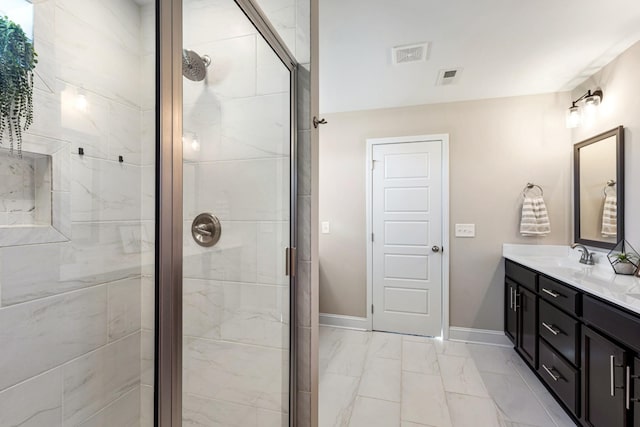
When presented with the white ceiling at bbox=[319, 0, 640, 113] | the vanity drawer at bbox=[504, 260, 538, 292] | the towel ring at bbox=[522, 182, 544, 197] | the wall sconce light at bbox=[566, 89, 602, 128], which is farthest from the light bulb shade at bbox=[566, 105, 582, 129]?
the vanity drawer at bbox=[504, 260, 538, 292]

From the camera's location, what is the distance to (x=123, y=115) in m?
0.71

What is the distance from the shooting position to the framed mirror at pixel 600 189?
2.20m

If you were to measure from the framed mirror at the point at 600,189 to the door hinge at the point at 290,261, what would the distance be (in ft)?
8.15

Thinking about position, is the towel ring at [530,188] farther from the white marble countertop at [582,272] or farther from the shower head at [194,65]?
the shower head at [194,65]

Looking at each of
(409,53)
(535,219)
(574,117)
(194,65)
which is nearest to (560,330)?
(535,219)

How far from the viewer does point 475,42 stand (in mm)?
2094

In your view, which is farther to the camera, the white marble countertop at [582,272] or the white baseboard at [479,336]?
the white baseboard at [479,336]

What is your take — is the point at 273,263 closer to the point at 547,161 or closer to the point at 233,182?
the point at 233,182

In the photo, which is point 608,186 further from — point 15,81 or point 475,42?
point 15,81

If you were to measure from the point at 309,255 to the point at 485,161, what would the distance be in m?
2.51

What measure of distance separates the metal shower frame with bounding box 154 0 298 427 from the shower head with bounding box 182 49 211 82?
4 cm

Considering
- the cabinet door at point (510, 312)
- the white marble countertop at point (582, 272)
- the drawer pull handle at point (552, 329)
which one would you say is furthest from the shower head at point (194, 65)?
the cabinet door at point (510, 312)

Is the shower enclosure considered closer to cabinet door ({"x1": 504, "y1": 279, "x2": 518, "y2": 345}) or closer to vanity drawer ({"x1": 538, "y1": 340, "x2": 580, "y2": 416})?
vanity drawer ({"x1": 538, "y1": 340, "x2": 580, "y2": 416})

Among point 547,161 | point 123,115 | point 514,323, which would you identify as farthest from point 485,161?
point 123,115
